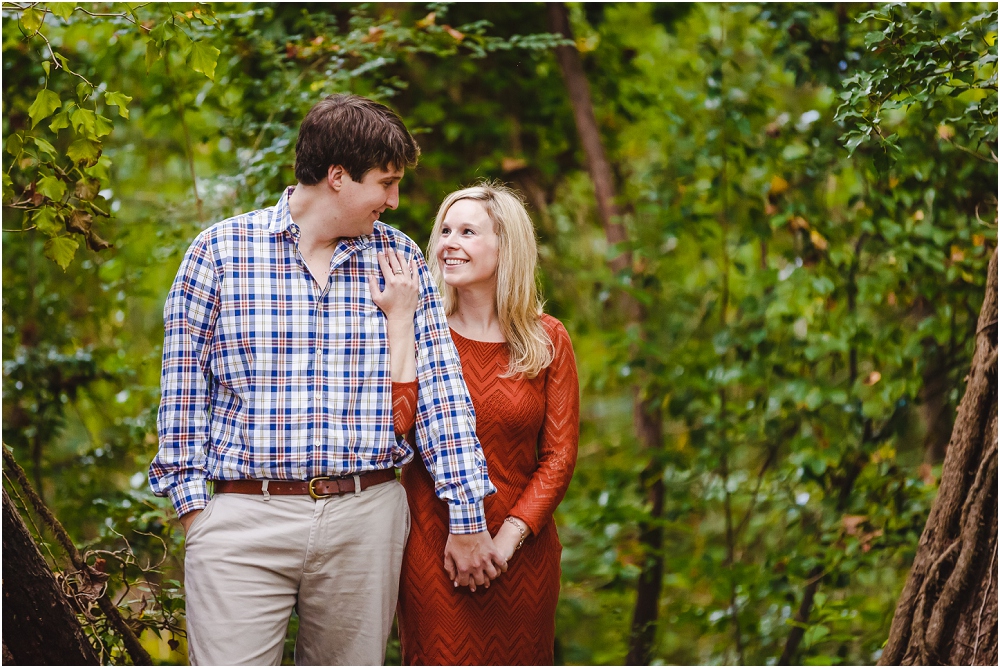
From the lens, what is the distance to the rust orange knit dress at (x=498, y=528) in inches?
92.9

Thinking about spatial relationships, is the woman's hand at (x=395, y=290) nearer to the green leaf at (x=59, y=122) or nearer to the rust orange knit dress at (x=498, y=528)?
the rust orange knit dress at (x=498, y=528)

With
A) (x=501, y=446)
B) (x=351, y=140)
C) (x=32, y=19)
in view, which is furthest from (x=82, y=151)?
(x=501, y=446)

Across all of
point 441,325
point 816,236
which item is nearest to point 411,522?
point 441,325

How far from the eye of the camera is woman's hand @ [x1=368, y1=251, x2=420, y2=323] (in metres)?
2.14

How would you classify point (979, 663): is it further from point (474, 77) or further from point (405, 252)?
point (474, 77)

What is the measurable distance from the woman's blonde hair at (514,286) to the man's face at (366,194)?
0.48 m

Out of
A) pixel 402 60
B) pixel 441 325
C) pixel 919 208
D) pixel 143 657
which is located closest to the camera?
pixel 441 325

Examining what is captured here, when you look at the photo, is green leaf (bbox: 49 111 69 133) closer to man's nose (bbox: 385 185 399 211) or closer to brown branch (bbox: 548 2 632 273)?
man's nose (bbox: 385 185 399 211)

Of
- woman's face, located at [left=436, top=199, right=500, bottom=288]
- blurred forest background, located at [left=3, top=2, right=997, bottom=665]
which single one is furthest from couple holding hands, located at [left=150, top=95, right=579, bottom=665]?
blurred forest background, located at [left=3, top=2, right=997, bottom=665]

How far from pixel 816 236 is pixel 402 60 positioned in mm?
2168

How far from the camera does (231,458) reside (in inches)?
78.1

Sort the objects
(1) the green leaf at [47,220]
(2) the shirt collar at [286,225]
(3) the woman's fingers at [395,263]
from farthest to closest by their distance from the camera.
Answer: (1) the green leaf at [47,220]
(3) the woman's fingers at [395,263]
(2) the shirt collar at [286,225]

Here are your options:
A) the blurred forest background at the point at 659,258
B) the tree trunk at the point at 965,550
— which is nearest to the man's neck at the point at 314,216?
the blurred forest background at the point at 659,258

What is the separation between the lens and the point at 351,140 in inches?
78.7
